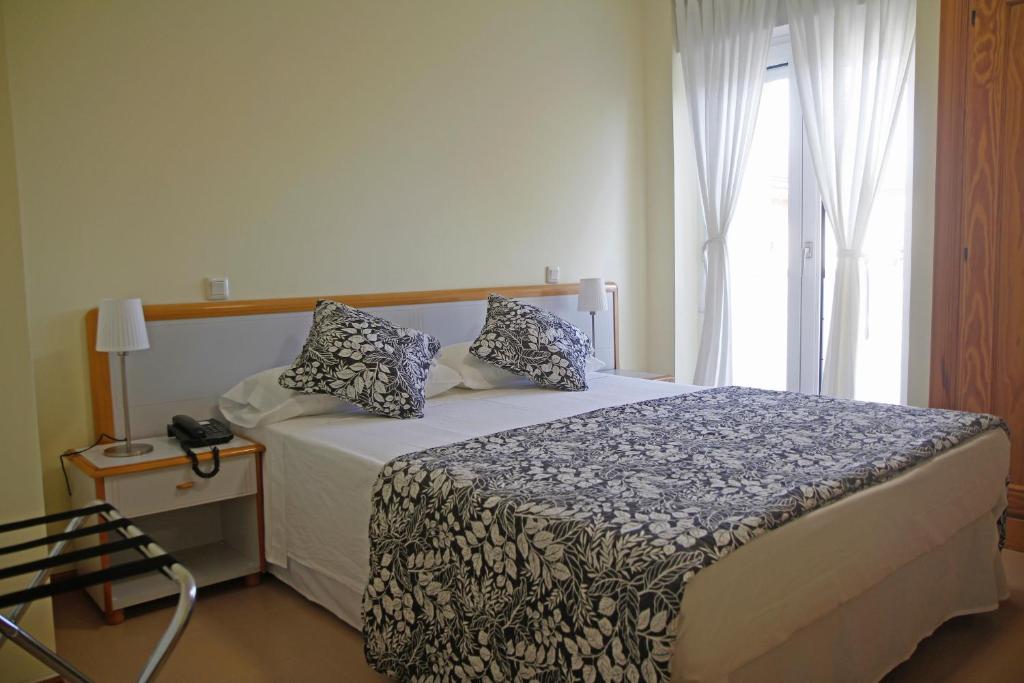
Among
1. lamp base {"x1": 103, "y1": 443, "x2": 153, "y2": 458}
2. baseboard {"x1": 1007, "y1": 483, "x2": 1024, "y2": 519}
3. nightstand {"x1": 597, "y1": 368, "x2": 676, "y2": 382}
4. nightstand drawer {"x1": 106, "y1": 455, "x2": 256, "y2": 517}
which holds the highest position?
nightstand {"x1": 597, "y1": 368, "x2": 676, "y2": 382}

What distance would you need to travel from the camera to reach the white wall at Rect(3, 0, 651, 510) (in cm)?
302

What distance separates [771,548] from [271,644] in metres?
1.66

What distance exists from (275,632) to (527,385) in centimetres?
162

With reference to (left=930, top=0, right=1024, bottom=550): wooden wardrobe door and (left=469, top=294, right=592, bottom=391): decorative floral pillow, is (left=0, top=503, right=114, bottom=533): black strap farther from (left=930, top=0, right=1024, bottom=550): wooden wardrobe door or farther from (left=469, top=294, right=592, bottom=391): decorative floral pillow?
(left=930, top=0, right=1024, bottom=550): wooden wardrobe door

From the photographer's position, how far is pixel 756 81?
180 inches

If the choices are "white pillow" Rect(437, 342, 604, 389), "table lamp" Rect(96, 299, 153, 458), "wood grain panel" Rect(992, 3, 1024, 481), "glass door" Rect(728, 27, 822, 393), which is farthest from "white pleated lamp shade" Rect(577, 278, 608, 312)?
"table lamp" Rect(96, 299, 153, 458)

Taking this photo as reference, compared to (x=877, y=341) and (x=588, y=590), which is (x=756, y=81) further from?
(x=588, y=590)

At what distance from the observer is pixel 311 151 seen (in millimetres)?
3645

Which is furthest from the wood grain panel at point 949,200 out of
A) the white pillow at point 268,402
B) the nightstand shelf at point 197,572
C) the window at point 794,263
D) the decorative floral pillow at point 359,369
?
the nightstand shelf at point 197,572

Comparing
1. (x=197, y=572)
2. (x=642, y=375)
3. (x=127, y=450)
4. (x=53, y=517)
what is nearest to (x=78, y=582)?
(x=53, y=517)

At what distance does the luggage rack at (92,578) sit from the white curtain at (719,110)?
3639 mm

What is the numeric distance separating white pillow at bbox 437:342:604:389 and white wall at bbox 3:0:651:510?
0.41 m

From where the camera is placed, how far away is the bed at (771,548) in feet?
6.02

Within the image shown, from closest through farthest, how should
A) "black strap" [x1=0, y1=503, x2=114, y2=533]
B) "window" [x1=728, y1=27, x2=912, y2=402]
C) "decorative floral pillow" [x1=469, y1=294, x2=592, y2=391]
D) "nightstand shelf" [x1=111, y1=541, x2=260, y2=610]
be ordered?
"black strap" [x1=0, y1=503, x2=114, y2=533]
"nightstand shelf" [x1=111, y1=541, x2=260, y2=610]
"decorative floral pillow" [x1=469, y1=294, x2=592, y2=391]
"window" [x1=728, y1=27, x2=912, y2=402]
